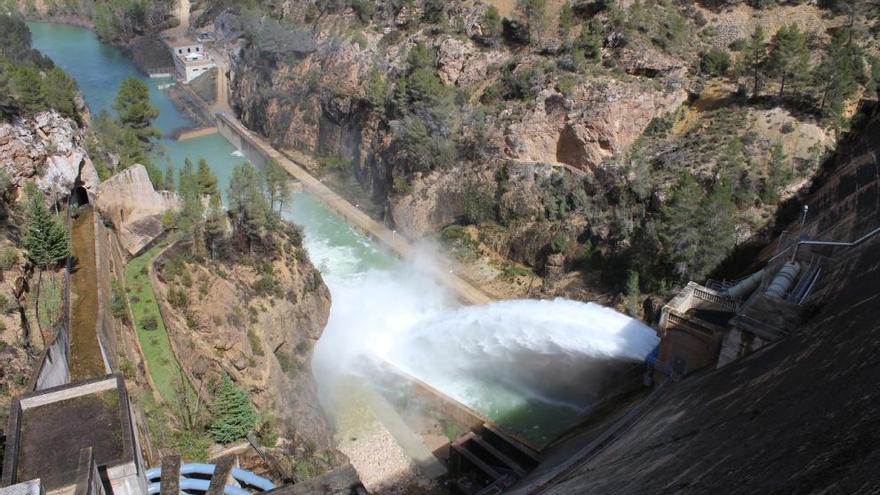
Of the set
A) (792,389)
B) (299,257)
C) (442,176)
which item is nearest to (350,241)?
(442,176)

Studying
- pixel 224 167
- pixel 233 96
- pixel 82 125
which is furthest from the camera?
pixel 233 96

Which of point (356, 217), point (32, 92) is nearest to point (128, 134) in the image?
point (32, 92)

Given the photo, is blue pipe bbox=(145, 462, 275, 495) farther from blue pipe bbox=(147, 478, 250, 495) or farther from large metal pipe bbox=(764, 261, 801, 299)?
large metal pipe bbox=(764, 261, 801, 299)

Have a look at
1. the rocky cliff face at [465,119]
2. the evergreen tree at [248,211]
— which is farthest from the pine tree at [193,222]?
the rocky cliff face at [465,119]

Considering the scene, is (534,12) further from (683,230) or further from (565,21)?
(683,230)

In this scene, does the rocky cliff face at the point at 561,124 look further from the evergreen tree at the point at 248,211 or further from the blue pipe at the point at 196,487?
the blue pipe at the point at 196,487

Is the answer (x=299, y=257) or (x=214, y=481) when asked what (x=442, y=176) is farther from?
(x=214, y=481)
